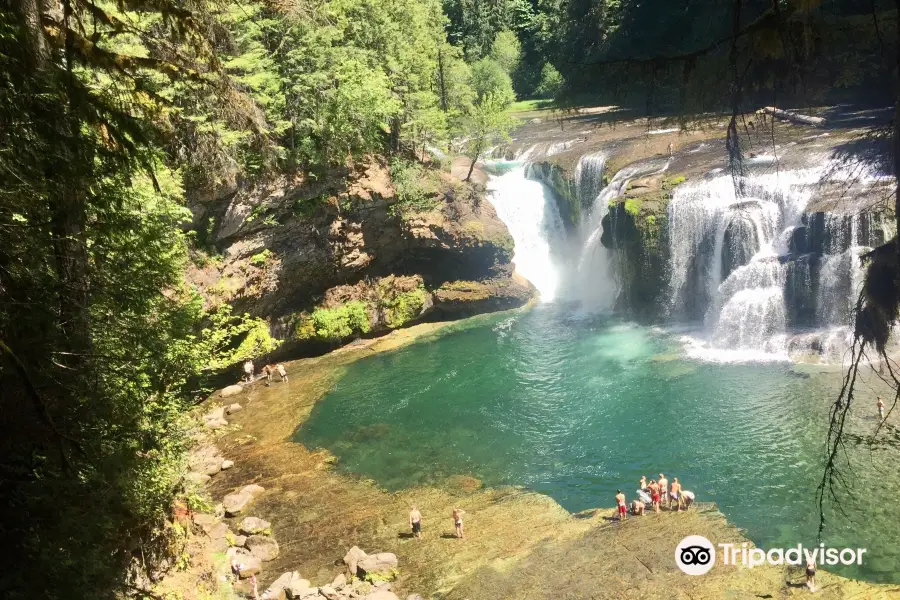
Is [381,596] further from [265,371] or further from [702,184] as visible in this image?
[702,184]

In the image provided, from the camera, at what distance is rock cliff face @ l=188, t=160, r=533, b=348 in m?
21.0

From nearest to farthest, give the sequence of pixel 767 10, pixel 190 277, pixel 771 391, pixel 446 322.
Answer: pixel 767 10, pixel 771 391, pixel 190 277, pixel 446 322

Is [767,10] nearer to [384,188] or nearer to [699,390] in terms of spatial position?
[699,390]

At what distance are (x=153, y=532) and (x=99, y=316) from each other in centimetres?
397

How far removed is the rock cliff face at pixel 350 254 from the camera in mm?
21016

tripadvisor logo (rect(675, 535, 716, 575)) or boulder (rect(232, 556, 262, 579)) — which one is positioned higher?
boulder (rect(232, 556, 262, 579))

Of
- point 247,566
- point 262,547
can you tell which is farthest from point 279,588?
point 262,547

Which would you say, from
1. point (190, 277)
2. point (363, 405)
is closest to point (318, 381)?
point (363, 405)

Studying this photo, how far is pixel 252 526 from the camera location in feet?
45.1

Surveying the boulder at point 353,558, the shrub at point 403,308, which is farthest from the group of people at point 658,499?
the shrub at point 403,308

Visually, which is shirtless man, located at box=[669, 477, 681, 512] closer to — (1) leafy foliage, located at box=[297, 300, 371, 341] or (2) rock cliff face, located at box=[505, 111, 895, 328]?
(2) rock cliff face, located at box=[505, 111, 895, 328]

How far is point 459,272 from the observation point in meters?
28.4

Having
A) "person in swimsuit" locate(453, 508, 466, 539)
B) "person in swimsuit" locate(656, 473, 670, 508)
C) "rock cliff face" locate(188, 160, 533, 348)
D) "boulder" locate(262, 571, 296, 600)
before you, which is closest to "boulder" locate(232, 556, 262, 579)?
"boulder" locate(262, 571, 296, 600)

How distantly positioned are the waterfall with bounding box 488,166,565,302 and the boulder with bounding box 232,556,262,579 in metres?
21.7
